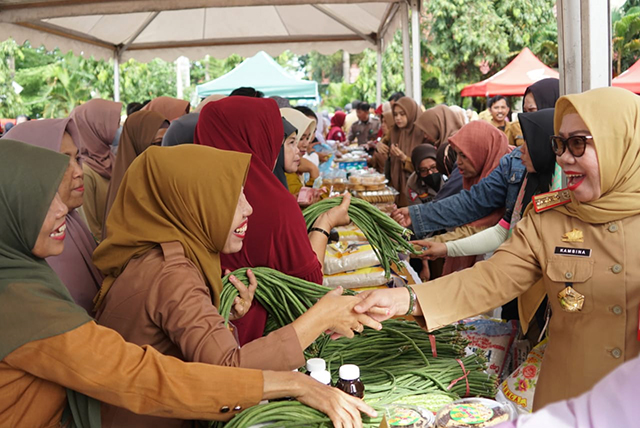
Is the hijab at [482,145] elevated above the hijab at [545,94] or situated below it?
below

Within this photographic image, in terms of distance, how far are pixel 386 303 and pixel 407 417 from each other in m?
0.54

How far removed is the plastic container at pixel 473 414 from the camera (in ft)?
4.75

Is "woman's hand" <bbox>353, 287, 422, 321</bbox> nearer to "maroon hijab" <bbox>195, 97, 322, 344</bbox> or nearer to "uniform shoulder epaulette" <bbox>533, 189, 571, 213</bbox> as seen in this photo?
"maroon hijab" <bbox>195, 97, 322, 344</bbox>

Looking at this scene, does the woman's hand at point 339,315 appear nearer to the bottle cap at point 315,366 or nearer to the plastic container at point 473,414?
the bottle cap at point 315,366

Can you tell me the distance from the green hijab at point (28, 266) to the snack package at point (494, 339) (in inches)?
67.3

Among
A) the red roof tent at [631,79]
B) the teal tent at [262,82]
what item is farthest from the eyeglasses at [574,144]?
the teal tent at [262,82]

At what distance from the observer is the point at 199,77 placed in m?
36.4

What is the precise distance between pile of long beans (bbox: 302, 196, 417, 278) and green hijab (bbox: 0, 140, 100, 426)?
56.2 inches

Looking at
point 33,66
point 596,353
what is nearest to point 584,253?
point 596,353

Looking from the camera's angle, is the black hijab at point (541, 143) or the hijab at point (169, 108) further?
the hijab at point (169, 108)

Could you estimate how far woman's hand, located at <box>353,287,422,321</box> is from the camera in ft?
6.70

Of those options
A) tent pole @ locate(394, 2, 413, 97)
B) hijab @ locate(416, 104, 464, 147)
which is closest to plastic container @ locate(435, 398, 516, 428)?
hijab @ locate(416, 104, 464, 147)

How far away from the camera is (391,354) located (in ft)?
7.06

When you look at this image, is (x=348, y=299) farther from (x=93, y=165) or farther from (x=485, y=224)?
(x=93, y=165)
